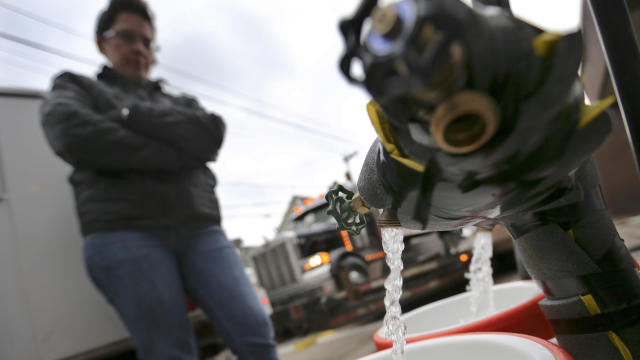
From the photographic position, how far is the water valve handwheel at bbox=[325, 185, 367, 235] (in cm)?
37

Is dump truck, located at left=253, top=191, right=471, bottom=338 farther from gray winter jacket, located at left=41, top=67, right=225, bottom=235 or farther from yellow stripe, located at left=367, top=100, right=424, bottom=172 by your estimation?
yellow stripe, located at left=367, top=100, right=424, bottom=172

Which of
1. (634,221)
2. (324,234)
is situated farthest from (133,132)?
(324,234)

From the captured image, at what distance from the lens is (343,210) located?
37 centimetres

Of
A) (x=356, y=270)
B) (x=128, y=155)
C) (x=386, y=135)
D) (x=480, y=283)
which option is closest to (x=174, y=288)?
(x=128, y=155)

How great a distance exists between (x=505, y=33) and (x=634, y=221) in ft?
5.24

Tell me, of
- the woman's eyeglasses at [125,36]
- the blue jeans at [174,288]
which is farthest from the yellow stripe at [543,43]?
the woman's eyeglasses at [125,36]

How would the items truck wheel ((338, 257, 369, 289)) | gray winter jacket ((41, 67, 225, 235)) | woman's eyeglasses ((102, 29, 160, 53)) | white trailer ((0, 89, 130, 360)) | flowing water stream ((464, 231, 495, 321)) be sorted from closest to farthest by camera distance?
flowing water stream ((464, 231, 495, 321)) < gray winter jacket ((41, 67, 225, 235)) < woman's eyeglasses ((102, 29, 160, 53)) < white trailer ((0, 89, 130, 360)) < truck wheel ((338, 257, 369, 289))

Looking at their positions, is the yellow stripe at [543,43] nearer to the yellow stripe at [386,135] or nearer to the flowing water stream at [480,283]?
the yellow stripe at [386,135]

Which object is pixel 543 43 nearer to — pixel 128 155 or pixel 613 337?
pixel 613 337

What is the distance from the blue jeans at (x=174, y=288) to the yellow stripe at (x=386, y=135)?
1026 mm

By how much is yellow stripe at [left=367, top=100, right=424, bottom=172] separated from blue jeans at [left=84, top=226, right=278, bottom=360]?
1.03 metres

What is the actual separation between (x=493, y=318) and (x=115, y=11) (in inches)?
63.1

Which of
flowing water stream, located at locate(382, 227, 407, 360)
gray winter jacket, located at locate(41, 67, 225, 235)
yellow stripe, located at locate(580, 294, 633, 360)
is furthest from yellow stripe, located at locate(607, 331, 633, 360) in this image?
gray winter jacket, located at locate(41, 67, 225, 235)

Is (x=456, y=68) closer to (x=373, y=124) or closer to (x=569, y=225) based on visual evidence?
(x=373, y=124)
